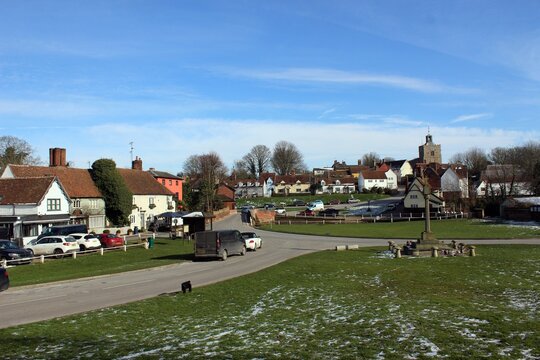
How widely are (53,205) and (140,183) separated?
20.1 m

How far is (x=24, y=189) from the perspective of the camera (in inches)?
1922

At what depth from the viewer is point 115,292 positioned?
2106 cm

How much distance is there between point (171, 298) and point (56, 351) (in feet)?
25.1

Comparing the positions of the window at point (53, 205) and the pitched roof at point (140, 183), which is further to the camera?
the pitched roof at point (140, 183)

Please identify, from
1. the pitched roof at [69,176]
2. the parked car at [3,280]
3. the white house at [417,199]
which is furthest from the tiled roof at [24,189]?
the white house at [417,199]

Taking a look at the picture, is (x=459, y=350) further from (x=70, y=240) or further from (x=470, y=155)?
(x=470, y=155)

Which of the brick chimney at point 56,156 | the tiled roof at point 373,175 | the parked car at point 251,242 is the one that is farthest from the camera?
the tiled roof at point 373,175

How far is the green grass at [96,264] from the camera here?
27.1 m

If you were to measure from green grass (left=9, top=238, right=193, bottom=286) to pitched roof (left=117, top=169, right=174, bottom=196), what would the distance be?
26.3m

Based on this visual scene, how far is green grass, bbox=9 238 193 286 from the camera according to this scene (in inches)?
1068

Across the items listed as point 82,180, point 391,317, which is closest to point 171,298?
point 391,317

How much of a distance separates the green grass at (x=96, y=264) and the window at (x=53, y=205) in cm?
1312

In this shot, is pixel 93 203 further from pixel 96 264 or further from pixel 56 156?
pixel 96 264

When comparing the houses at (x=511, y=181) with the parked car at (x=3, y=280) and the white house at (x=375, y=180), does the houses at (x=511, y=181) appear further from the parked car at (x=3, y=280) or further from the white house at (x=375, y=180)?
the parked car at (x=3, y=280)
